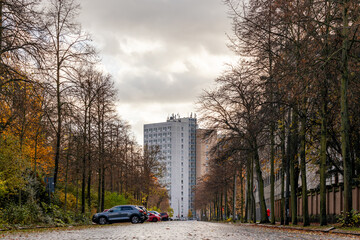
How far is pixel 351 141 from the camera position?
29.5 m

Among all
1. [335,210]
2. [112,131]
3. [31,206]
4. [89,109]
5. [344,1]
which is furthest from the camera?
[112,131]

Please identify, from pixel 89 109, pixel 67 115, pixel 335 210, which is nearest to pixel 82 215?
pixel 89 109

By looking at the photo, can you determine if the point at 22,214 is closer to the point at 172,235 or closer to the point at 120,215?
A: the point at 172,235

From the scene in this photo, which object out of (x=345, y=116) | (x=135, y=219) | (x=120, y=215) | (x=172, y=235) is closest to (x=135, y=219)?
(x=135, y=219)

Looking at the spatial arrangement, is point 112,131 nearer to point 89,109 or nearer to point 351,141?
point 89,109

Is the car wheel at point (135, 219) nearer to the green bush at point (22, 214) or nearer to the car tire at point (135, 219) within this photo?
the car tire at point (135, 219)

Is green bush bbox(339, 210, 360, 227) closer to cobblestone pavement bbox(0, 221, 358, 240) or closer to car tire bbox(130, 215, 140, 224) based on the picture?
cobblestone pavement bbox(0, 221, 358, 240)

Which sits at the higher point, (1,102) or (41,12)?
(41,12)

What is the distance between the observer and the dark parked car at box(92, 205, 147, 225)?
42.2 meters

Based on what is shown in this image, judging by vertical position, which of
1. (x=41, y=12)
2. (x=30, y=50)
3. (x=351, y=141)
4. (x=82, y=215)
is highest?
(x=41, y=12)

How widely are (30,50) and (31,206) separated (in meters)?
13.8

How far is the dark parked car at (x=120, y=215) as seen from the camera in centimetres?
4219

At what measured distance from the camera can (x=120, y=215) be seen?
144 feet

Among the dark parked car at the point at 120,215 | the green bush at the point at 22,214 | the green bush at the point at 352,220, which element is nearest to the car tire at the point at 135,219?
the dark parked car at the point at 120,215
